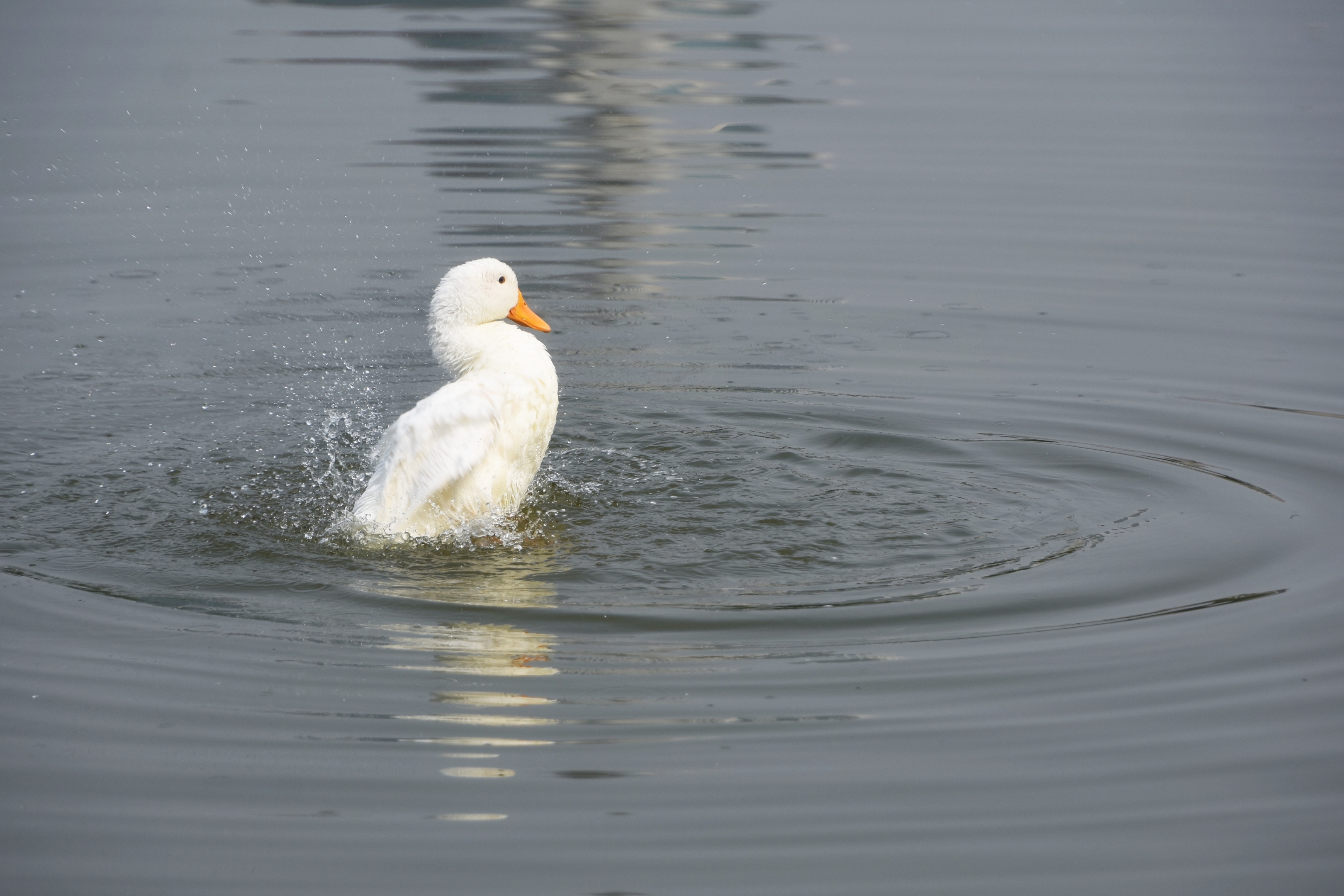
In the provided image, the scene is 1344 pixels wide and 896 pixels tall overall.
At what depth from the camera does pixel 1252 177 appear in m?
12.9

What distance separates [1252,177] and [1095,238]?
2464mm

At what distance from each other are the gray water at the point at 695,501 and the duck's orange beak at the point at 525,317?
699 millimetres

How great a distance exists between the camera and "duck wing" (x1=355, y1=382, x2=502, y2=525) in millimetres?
6422

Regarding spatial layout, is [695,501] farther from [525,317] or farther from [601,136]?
[601,136]

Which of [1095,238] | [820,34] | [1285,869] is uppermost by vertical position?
[820,34]

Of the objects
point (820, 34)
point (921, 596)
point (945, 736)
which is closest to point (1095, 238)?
point (921, 596)

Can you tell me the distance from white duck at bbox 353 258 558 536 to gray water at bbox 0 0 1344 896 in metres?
0.22

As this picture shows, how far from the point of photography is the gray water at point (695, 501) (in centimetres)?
424

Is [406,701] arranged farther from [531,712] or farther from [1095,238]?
[1095,238]

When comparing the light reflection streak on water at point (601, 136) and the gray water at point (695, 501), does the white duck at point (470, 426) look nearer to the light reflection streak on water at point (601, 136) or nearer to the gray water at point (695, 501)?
the gray water at point (695, 501)

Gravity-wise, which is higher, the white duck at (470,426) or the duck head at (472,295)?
the duck head at (472,295)

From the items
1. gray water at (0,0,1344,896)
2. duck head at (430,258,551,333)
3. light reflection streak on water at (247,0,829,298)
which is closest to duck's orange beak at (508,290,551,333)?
duck head at (430,258,551,333)

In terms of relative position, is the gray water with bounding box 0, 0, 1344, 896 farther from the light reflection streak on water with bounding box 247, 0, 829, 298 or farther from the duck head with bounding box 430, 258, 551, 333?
the duck head with bounding box 430, 258, 551, 333

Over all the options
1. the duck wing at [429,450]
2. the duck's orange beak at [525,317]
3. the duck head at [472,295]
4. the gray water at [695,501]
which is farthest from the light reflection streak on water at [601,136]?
the duck wing at [429,450]
